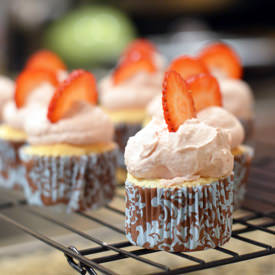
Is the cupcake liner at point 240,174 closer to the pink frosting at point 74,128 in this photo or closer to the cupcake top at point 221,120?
the cupcake top at point 221,120

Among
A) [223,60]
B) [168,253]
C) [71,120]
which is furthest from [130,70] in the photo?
[168,253]

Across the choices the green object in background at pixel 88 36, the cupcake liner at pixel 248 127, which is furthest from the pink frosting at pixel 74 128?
the green object in background at pixel 88 36

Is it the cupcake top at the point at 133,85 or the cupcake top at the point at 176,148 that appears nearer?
the cupcake top at the point at 176,148

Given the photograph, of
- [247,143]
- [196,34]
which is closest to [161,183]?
[247,143]

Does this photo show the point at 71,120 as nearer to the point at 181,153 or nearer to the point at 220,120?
the point at 220,120

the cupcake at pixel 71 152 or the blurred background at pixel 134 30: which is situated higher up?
the blurred background at pixel 134 30

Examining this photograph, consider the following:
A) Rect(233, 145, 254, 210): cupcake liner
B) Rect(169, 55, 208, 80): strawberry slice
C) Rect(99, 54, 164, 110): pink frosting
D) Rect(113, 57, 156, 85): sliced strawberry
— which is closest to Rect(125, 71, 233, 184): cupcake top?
Rect(233, 145, 254, 210): cupcake liner
